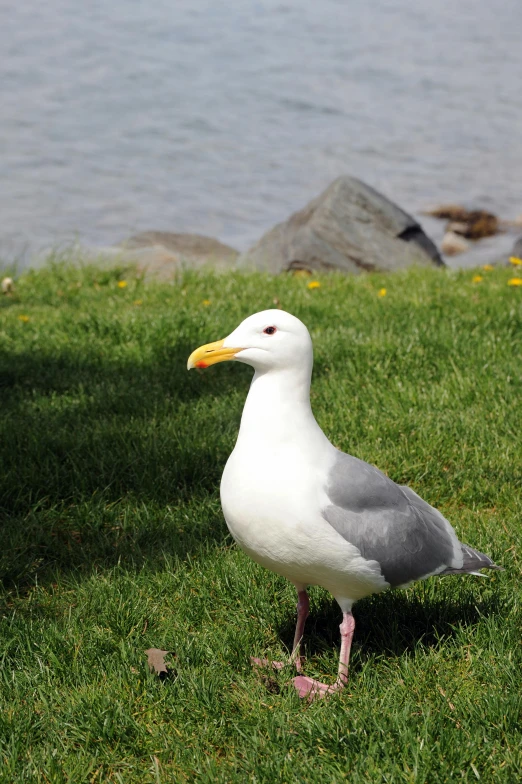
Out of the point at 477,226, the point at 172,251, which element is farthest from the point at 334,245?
the point at 477,226

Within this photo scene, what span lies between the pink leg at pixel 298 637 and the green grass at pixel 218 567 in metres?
0.06

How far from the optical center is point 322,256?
9.34m

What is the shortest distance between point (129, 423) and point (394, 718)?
2699 mm

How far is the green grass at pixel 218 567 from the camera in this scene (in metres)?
2.67

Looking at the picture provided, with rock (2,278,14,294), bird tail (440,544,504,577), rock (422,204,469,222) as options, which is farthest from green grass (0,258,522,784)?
rock (422,204,469,222)

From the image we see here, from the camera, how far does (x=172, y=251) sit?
442 inches

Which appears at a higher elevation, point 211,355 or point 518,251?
point 211,355

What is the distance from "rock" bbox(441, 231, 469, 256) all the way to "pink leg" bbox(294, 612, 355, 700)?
14.2 m

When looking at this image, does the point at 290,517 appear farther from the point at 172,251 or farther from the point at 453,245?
the point at 453,245

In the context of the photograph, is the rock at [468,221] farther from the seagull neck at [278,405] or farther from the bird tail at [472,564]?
the seagull neck at [278,405]

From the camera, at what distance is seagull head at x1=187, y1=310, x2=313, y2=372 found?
2.87 m

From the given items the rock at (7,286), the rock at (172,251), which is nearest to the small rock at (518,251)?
the rock at (172,251)

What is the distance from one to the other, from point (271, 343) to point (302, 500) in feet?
1.68

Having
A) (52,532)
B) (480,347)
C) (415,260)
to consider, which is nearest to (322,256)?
(415,260)
